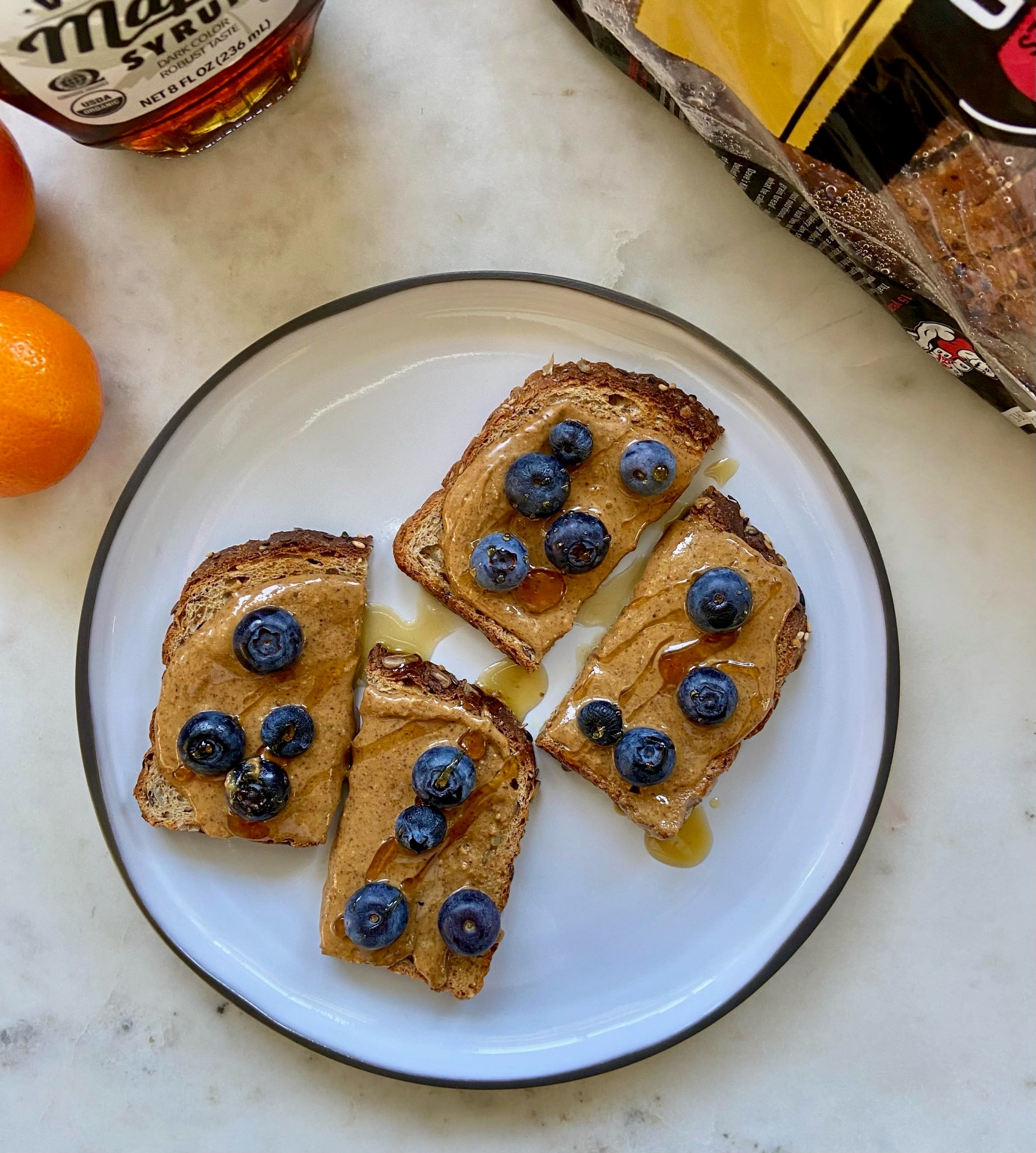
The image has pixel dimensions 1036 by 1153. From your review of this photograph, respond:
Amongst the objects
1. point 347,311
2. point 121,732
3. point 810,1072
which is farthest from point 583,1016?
point 347,311

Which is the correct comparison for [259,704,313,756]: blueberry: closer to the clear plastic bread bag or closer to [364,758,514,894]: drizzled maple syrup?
[364,758,514,894]: drizzled maple syrup

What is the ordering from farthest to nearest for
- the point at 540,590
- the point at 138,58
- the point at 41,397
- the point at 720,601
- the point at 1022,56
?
the point at 540,590 → the point at 720,601 → the point at 41,397 → the point at 138,58 → the point at 1022,56

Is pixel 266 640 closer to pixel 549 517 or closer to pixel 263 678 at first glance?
pixel 263 678

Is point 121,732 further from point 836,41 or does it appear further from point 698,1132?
point 836,41

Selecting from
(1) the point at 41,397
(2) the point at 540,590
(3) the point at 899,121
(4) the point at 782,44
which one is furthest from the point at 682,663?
(1) the point at 41,397

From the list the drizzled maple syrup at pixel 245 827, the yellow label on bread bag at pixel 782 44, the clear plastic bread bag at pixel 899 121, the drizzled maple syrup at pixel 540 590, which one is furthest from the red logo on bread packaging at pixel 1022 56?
the drizzled maple syrup at pixel 245 827
